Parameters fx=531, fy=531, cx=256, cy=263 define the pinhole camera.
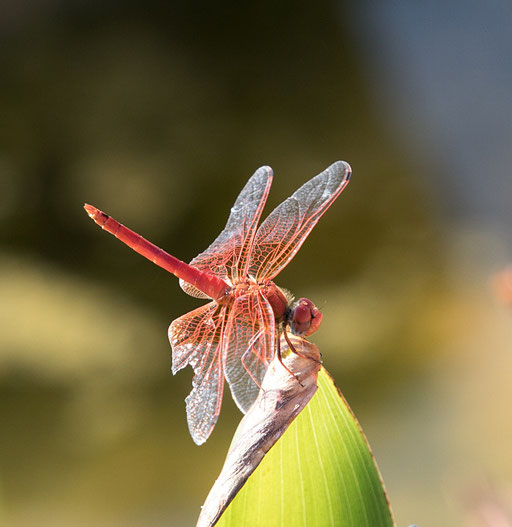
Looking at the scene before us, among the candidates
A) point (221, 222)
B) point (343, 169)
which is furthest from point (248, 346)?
point (221, 222)

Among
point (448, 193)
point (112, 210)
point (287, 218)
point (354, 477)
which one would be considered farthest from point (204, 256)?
point (448, 193)

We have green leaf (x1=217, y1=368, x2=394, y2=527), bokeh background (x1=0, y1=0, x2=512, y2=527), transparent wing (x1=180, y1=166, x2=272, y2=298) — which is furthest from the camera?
bokeh background (x1=0, y1=0, x2=512, y2=527)

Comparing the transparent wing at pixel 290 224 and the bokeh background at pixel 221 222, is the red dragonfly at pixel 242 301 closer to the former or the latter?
the transparent wing at pixel 290 224

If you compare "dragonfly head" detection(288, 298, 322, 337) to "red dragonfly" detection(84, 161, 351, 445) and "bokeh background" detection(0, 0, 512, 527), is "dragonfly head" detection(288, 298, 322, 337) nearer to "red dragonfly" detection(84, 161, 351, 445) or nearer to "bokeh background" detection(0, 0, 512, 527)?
"red dragonfly" detection(84, 161, 351, 445)

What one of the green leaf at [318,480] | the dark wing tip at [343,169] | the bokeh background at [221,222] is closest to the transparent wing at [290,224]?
the dark wing tip at [343,169]

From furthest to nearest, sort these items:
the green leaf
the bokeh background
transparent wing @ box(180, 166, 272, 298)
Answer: the bokeh background, transparent wing @ box(180, 166, 272, 298), the green leaf

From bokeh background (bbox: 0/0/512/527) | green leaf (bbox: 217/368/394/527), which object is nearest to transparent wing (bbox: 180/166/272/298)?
green leaf (bbox: 217/368/394/527)

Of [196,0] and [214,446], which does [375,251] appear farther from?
[196,0]
